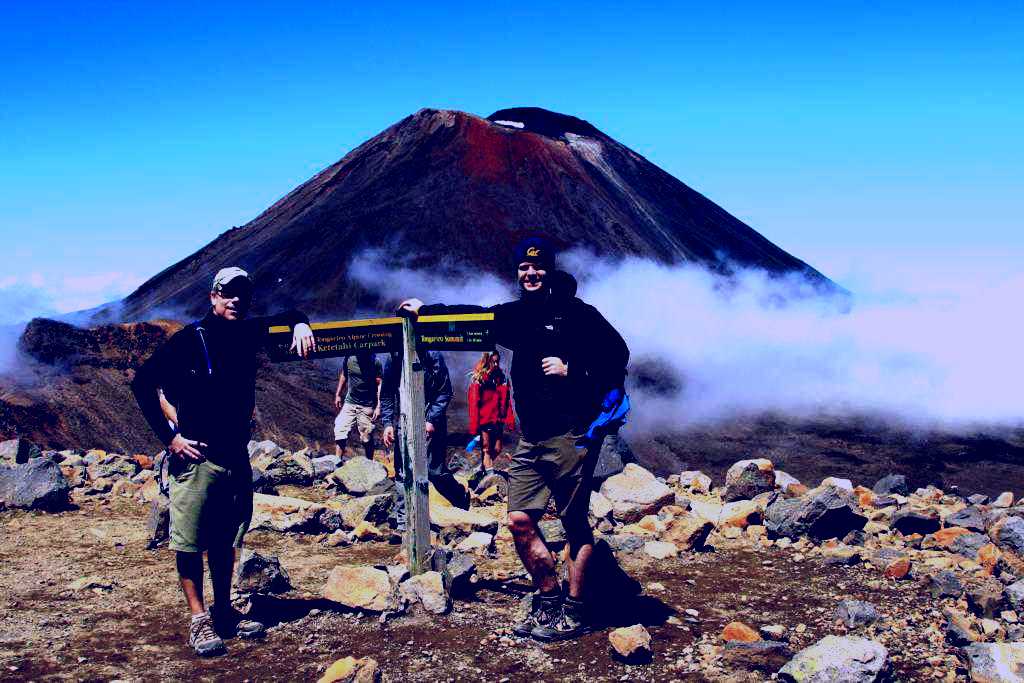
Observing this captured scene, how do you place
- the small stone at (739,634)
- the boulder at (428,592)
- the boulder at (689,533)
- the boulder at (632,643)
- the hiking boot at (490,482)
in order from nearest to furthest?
the boulder at (632,643) → the small stone at (739,634) → the boulder at (428,592) → the boulder at (689,533) → the hiking boot at (490,482)

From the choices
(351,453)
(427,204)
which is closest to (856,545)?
(351,453)

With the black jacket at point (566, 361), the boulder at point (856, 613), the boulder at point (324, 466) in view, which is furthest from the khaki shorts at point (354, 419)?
the boulder at point (856, 613)

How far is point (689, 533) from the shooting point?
19.5 ft

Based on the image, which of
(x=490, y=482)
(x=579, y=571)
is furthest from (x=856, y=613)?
(x=490, y=482)

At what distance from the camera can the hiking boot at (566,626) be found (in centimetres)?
421

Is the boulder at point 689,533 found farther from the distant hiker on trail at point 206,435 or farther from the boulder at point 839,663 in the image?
the distant hiker on trail at point 206,435

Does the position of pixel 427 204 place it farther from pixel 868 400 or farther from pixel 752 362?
pixel 868 400

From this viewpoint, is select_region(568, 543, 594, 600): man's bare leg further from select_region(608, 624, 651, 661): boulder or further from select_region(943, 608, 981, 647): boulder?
select_region(943, 608, 981, 647): boulder

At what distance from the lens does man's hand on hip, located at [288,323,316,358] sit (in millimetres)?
4742

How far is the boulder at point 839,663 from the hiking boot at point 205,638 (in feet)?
8.65

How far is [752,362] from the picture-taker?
1908cm

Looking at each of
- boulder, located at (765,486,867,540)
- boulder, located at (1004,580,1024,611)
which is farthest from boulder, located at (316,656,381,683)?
boulder, located at (765,486,867,540)

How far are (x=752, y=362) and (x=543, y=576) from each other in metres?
15.7

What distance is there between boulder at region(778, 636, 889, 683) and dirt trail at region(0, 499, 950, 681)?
9.3 inches
